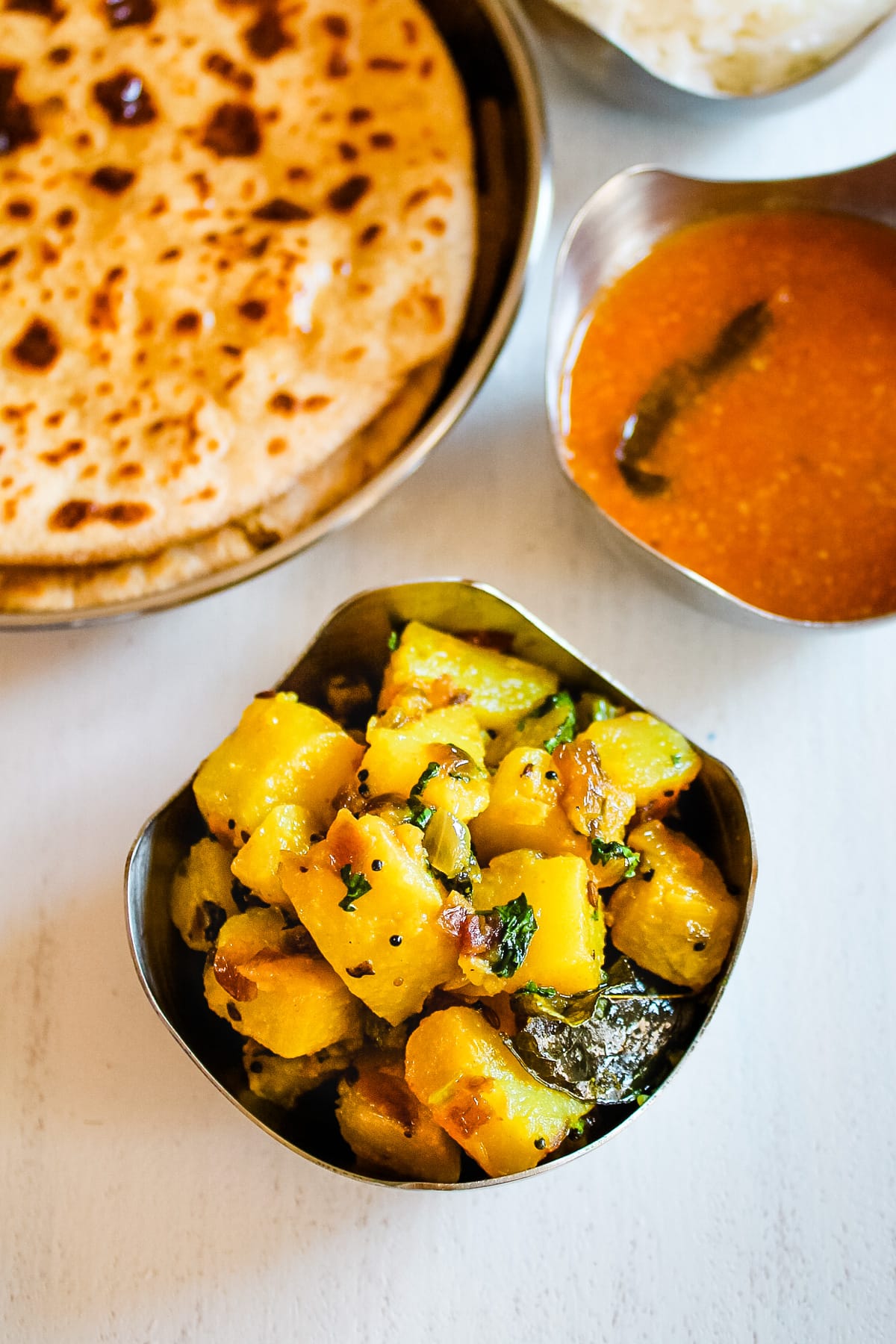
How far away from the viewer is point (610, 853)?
51.1 inches

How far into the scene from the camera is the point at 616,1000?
4.25ft

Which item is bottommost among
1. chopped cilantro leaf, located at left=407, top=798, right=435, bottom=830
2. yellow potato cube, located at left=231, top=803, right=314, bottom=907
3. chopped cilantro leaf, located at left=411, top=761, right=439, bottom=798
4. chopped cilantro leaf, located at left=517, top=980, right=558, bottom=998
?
chopped cilantro leaf, located at left=517, top=980, right=558, bottom=998

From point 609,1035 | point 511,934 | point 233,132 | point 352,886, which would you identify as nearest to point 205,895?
point 352,886

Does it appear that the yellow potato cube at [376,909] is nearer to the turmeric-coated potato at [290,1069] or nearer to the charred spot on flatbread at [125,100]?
the turmeric-coated potato at [290,1069]

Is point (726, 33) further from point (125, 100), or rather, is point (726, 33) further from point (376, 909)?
point (376, 909)

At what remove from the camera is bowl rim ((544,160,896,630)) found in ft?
5.16

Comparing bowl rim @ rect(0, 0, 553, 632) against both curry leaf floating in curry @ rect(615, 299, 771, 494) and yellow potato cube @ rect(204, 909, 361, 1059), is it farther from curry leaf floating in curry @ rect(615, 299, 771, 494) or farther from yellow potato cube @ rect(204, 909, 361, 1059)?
yellow potato cube @ rect(204, 909, 361, 1059)

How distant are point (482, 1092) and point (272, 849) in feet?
1.22

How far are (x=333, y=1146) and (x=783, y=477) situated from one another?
4.06ft

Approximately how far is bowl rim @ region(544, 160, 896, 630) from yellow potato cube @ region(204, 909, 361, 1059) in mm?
754

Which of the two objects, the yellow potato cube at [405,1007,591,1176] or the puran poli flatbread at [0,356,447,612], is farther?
the puran poli flatbread at [0,356,447,612]

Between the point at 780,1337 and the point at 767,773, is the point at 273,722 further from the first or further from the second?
the point at 780,1337

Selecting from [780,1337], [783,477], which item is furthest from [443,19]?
[780,1337]

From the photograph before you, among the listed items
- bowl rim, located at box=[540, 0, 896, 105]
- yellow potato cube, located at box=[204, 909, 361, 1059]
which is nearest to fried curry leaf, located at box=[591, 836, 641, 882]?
yellow potato cube, located at box=[204, 909, 361, 1059]
